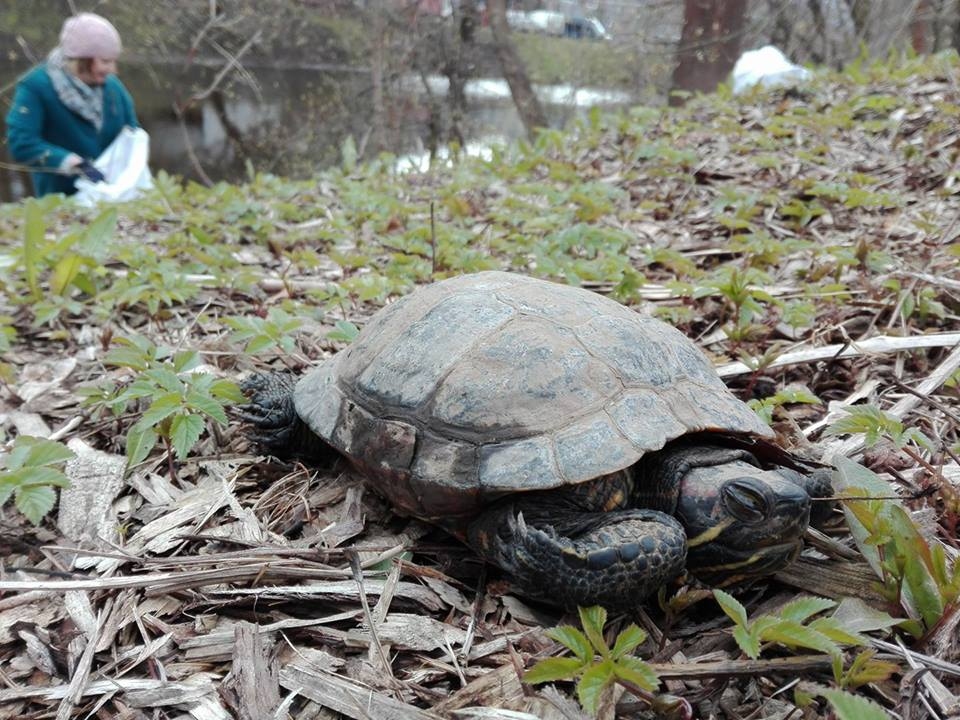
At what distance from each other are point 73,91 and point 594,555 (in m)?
7.98

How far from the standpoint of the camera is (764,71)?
32.8 feet

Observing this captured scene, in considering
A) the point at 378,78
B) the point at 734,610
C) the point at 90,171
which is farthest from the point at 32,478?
the point at 378,78

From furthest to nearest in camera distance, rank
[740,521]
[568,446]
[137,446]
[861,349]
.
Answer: [861,349], [137,446], [568,446], [740,521]

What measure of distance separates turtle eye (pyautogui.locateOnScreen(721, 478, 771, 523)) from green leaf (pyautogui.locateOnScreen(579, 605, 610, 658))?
0.43 meters

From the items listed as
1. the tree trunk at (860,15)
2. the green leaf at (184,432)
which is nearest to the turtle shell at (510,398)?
the green leaf at (184,432)

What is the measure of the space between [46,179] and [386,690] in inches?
318

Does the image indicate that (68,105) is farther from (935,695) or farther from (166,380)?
(935,695)

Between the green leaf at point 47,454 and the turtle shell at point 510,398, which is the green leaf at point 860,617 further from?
the green leaf at point 47,454

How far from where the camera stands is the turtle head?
1.69 meters

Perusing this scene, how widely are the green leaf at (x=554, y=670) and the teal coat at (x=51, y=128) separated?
7.42 metres

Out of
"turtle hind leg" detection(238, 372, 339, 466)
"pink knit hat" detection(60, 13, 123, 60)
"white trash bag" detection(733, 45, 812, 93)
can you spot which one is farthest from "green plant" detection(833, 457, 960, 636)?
"white trash bag" detection(733, 45, 812, 93)

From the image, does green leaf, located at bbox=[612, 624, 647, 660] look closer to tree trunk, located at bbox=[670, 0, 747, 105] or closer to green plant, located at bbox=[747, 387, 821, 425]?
green plant, located at bbox=[747, 387, 821, 425]

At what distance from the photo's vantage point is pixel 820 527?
2021mm

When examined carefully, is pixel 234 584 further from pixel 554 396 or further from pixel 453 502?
pixel 554 396
